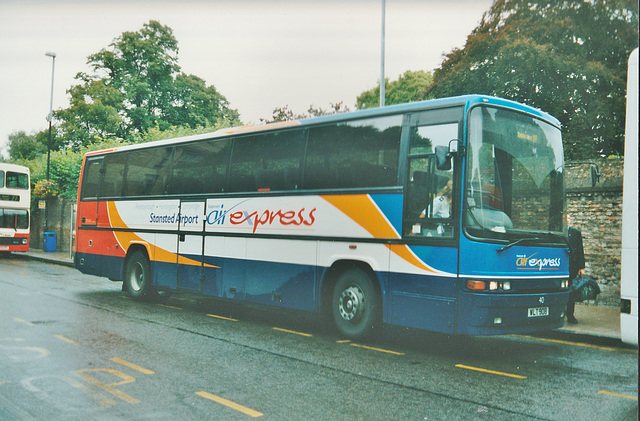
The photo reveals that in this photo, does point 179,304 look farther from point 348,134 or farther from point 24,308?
point 348,134

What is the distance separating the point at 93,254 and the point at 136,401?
9988 millimetres

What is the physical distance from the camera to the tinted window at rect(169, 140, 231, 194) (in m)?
11.6

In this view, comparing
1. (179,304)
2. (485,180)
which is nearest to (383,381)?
(485,180)

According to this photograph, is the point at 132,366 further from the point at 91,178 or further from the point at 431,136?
the point at 91,178

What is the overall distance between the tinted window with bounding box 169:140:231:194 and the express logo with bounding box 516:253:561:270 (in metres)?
5.75

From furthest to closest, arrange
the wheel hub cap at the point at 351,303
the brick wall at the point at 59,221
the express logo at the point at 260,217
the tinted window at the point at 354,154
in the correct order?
the brick wall at the point at 59,221 < the express logo at the point at 260,217 < the wheel hub cap at the point at 351,303 < the tinted window at the point at 354,154

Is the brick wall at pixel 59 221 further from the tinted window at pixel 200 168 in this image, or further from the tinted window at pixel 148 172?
the tinted window at pixel 200 168

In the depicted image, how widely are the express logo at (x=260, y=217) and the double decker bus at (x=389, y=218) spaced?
0.10ft

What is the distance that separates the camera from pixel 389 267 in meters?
8.67

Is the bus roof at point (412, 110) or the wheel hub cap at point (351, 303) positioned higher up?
the bus roof at point (412, 110)

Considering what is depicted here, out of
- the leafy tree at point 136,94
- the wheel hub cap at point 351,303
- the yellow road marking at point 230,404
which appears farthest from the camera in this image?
the leafy tree at point 136,94

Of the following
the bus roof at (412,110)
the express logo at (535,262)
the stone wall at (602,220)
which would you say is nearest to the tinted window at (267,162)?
the bus roof at (412,110)

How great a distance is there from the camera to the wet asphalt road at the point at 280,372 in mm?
5551

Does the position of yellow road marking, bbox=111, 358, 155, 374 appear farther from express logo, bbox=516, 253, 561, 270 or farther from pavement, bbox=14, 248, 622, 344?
pavement, bbox=14, 248, 622, 344
